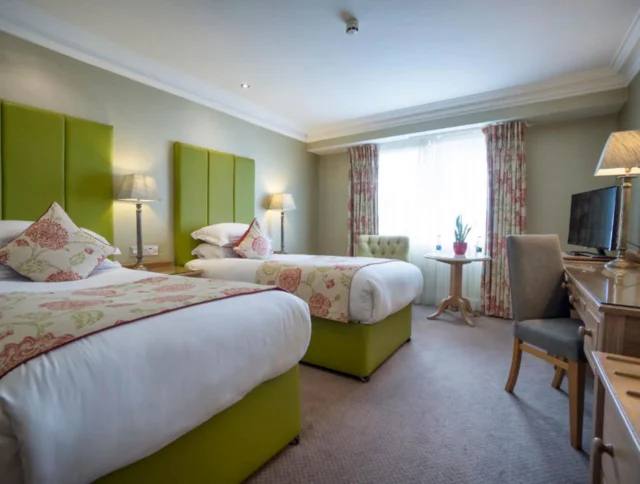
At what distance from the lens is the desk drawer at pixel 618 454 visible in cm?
66

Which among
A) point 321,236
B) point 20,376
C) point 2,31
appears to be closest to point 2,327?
point 20,376

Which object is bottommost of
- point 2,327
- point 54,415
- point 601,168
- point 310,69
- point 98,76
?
point 54,415

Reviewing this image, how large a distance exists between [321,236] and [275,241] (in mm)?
1126

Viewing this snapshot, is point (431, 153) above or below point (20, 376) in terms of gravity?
above

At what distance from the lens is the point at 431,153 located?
4445 millimetres

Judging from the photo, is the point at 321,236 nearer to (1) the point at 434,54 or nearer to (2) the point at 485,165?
(2) the point at 485,165

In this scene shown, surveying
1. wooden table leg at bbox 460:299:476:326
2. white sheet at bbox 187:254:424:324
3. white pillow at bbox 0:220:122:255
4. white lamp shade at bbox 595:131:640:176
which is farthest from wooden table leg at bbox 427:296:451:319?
white pillow at bbox 0:220:122:255

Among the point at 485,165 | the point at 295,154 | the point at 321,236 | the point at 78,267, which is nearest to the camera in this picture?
the point at 78,267

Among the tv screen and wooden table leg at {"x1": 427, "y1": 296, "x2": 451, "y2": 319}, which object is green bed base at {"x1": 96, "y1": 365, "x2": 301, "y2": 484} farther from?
wooden table leg at {"x1": 427, "y1": 296, "x2": 451, "y2": 319}

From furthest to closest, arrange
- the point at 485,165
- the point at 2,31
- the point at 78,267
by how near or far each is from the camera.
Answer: the point at 485,165 < the point at 2,31 < the point at 78,267

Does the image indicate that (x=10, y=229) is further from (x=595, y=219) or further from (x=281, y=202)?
(x=595, y=219)

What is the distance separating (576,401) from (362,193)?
12.1 feet

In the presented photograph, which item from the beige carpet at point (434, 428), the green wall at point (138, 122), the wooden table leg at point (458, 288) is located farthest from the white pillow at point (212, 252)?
the wooden table leg at point (458, 288)

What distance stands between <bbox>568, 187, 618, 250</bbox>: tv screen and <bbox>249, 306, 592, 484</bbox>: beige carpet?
1.05 metres
